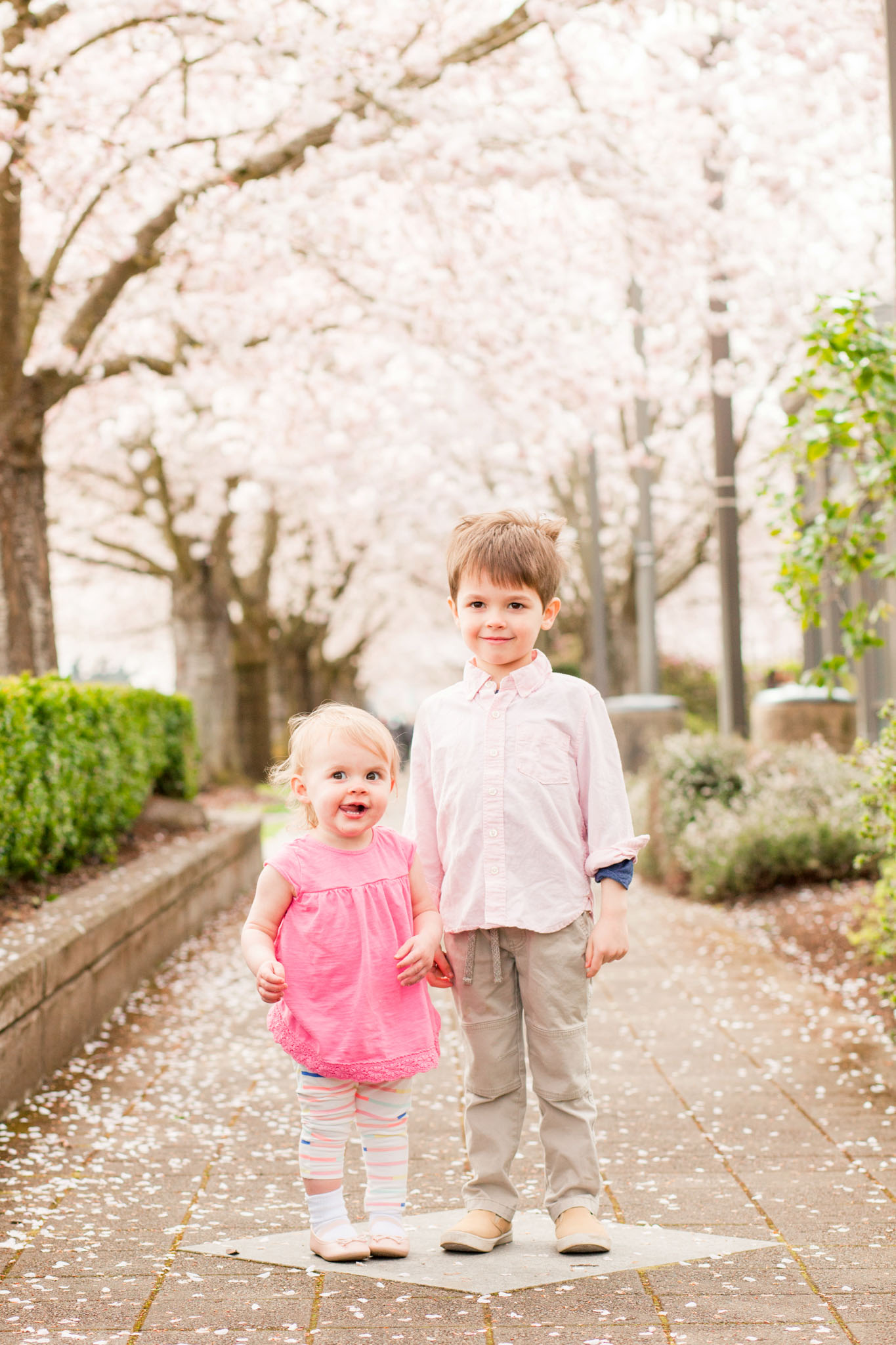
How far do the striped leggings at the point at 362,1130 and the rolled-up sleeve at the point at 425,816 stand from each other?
48 centimetres

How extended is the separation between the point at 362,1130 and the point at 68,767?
13.1 ft

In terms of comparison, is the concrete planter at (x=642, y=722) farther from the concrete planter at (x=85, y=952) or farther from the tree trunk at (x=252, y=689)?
the tree trunk at (x=252, y=689)

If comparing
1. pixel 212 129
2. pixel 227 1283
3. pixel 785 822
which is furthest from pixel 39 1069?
pixel 212 129

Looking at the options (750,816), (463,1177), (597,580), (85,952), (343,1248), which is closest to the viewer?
(343,1248)

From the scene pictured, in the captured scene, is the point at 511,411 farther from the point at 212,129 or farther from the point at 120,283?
the point at 120,283

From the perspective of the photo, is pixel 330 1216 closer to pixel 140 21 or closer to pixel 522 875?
pixel 522 875

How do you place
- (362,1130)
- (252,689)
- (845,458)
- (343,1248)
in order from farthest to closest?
1. (252,689)
2. (845,458)
3. (362,1130)
4. (343,1248)

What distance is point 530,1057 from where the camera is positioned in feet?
11.1

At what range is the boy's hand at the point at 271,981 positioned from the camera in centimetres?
312

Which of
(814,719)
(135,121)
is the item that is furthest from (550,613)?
(814,719)

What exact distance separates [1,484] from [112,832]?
2.72 metres

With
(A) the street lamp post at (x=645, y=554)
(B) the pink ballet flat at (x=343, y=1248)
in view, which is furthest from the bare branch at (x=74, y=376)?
(B) the pink ballet flat at (x=343, y=1248)

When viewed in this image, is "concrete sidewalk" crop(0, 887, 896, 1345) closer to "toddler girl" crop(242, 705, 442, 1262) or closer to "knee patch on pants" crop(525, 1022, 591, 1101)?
"toddler girl" crop(242, 705, 442, 1262)

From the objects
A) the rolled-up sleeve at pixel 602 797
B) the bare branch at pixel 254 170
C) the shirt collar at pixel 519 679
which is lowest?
the rolled-up sleeve at pixel 602 797
